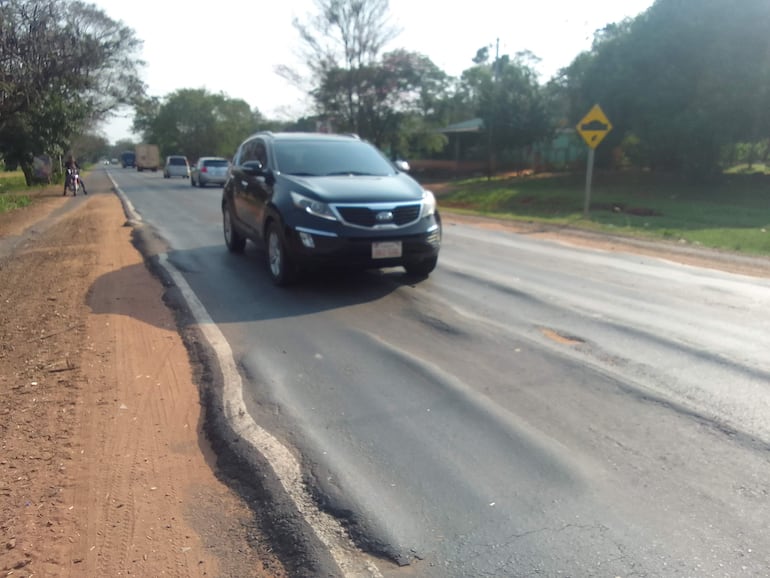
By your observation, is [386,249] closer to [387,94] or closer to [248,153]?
[248,153]

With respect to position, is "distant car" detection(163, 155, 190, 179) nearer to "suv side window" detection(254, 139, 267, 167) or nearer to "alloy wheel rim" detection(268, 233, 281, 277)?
"suv side window" detection(254, 139, 267, 167)

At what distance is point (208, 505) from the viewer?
11.2 feet

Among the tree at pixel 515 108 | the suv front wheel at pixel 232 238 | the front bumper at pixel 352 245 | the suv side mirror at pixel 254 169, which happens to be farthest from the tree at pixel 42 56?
the tree at pixel 515 108

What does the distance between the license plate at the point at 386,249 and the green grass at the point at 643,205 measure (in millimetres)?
8091

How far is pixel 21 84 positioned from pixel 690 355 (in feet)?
61.6

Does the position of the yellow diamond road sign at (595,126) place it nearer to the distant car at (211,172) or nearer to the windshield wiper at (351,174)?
the windshield wiper at (351,174)

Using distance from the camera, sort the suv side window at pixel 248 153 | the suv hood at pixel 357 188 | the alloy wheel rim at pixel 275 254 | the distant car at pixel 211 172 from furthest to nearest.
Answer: the distant car at pixel 211 172 < the suv side window at pixel 248 153 < the alloy wheel rim at pixel 275 254 < the suv hood at pixel 357 188

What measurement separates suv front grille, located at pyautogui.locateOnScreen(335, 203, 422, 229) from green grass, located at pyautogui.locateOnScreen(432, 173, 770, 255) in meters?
7.98

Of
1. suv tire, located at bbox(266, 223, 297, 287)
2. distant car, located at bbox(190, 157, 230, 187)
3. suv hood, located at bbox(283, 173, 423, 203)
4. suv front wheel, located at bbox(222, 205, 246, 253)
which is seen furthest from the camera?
distant car, located at bbox(190, 157, 230, 187)

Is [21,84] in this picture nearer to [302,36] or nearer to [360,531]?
[360,531]

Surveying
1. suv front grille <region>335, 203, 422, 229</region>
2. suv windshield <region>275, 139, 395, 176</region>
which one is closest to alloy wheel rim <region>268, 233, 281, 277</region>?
suv windshield <region>275, 139, 395, 176</region>

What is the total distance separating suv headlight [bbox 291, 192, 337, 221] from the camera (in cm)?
763

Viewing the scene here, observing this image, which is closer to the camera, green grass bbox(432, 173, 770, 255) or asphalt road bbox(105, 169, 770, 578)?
asphalt road bbox(105, 169, 770, 578)

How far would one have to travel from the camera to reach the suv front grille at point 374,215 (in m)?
7.62
